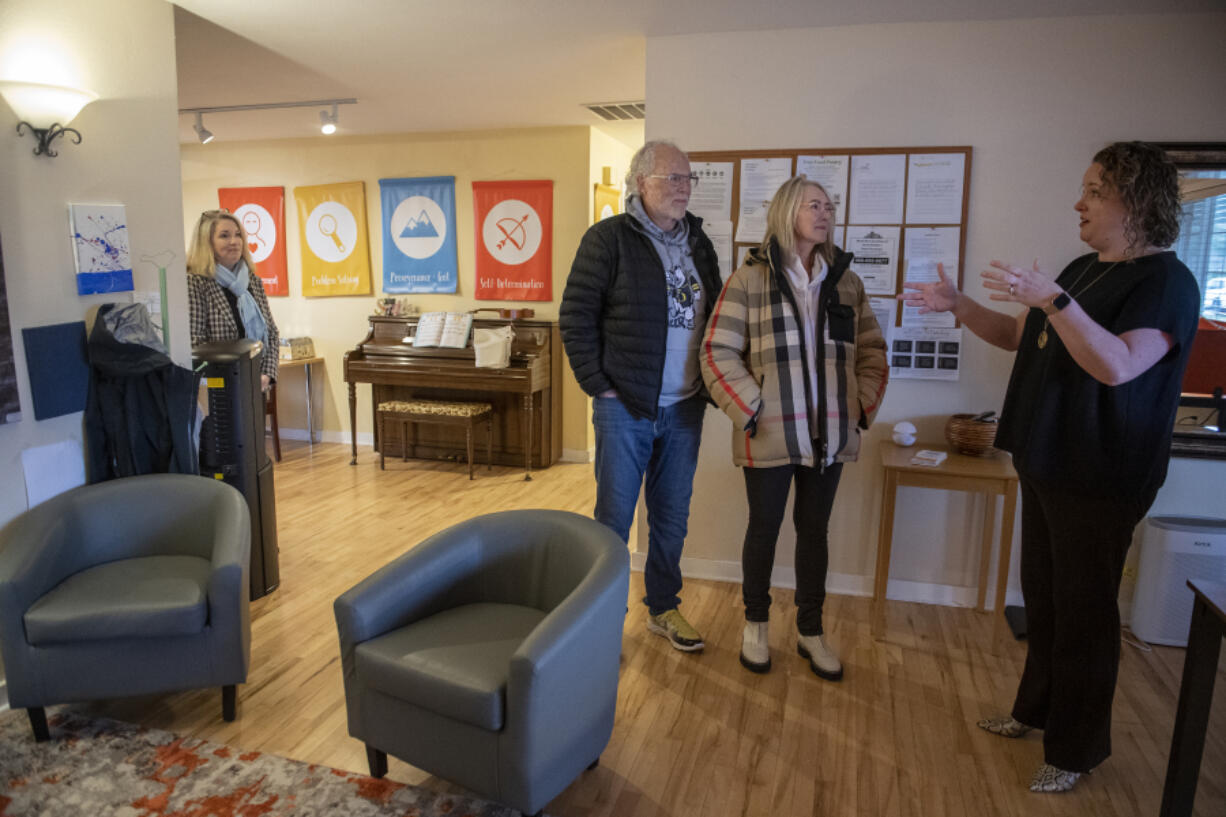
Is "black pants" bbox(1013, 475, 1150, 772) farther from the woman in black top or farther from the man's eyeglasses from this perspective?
the man's eyeglasses

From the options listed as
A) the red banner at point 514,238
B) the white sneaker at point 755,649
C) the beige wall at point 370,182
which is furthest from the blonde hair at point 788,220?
the red banner at point 514,238

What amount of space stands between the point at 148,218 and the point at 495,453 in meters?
2.96

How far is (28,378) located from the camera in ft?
7.56

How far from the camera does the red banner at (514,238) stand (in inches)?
207

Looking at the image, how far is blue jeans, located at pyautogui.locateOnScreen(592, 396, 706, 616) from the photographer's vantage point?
2.45m

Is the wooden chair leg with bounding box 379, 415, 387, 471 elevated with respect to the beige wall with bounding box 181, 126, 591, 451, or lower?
lower

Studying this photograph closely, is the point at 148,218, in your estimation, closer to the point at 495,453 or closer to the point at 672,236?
the point at 672,236

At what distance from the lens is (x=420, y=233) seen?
5508mm

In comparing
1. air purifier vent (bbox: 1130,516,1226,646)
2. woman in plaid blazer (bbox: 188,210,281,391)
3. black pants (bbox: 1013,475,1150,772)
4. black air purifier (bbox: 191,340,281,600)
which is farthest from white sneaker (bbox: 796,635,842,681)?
woman in plaid blazer (bbox: 188,210,281,391)

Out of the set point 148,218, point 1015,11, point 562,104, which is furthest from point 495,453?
point 1015,11

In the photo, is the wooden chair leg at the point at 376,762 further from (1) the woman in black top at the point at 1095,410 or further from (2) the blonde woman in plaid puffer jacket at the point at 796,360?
(1) the woman in black top at the point at 1095,410

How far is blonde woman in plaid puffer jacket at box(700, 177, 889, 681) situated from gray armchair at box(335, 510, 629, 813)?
2.06ft

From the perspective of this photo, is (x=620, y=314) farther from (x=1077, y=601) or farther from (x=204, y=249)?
(x=204, y=249)

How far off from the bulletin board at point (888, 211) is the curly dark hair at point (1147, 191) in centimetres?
123
